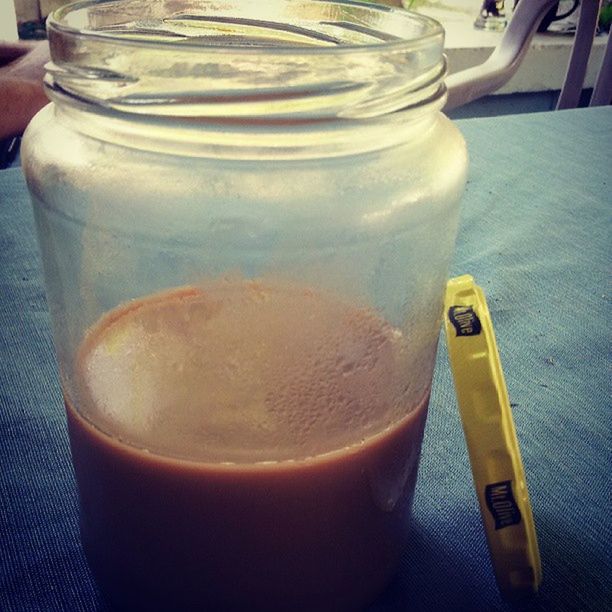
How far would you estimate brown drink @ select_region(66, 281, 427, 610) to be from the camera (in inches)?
13.4

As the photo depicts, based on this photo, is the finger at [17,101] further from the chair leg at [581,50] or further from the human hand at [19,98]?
the chair leg at [581,50]

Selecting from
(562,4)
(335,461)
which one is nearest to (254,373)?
(335,461)

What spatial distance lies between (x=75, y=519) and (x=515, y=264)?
0.49 meters

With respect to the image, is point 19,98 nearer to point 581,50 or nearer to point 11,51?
point 11,51

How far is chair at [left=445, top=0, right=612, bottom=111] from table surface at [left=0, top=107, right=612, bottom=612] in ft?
1.94

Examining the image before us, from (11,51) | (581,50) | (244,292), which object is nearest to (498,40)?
(581,50)

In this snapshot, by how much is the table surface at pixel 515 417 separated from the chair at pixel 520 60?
1.94 feet

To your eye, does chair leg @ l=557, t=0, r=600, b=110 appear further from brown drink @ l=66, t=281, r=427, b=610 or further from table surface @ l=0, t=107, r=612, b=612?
brown drink @ l=66, t=281, r=427, b=610

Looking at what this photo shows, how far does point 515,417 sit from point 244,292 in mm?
239

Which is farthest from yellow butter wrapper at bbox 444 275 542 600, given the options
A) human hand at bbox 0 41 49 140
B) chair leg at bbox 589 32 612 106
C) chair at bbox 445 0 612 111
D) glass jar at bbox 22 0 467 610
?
chair leg at bbox 589 32 612 106

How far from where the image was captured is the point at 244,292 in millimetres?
408

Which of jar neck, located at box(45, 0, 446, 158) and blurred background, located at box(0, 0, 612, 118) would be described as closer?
jar neck, located at box(45, 0, 446, 158)

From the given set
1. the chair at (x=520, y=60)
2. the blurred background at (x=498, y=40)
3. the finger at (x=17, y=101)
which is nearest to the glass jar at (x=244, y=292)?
the finger at (x=17, y=101)

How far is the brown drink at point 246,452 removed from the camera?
1.11 ft
